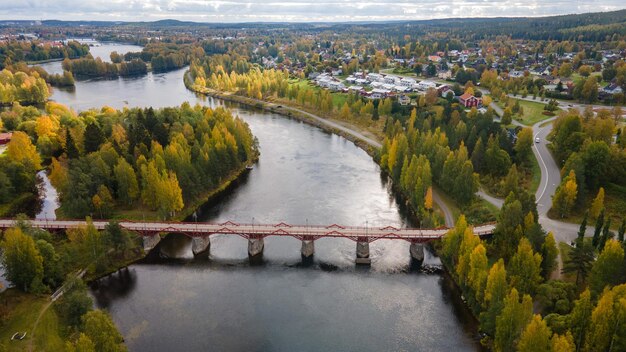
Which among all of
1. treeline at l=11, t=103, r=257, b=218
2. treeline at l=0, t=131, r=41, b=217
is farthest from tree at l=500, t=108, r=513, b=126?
treeline at l=0, t=131, r=41, b=217

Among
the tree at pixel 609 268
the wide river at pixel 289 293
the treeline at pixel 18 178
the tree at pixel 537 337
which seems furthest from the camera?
the treeline at pixel 18 178

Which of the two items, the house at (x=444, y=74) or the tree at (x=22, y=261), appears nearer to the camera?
the tree at (x=22, y=261)

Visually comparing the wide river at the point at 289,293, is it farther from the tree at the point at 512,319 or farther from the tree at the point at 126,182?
the tree at the point at 126,182

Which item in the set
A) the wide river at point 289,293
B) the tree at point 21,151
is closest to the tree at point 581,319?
the wide river at point 289,293

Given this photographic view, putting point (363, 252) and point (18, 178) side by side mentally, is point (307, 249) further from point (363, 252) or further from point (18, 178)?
point (18, 178)

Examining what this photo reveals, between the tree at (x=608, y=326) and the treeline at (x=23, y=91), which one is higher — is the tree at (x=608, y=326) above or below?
below

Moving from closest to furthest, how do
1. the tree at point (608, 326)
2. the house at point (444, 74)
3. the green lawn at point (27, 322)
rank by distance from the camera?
the tree at point (608, 326) < the green lawn at point (27, 322) < the house at point (444, 74)

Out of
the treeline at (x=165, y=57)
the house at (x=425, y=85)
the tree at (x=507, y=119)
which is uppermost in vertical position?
the treeline at (x=165, y=57)
